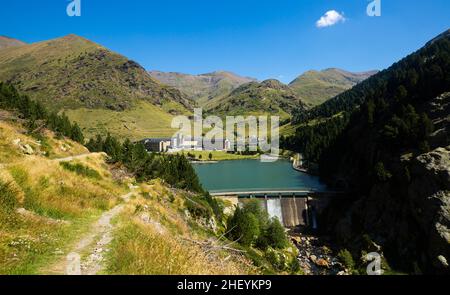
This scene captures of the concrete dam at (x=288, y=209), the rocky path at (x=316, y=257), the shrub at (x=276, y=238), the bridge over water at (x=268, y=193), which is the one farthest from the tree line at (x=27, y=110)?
the rocky path at (x=316, y=257)

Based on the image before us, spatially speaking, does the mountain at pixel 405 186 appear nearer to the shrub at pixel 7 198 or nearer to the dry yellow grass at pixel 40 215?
the dry yellow grass at pixel 40 215

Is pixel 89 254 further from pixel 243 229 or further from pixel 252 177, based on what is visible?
pixel 252 177

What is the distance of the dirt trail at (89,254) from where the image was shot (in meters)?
8.31

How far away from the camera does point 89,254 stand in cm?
980

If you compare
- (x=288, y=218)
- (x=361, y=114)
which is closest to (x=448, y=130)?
(x=288, y=218)

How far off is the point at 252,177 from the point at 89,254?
392 ft

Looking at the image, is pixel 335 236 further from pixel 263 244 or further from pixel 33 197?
pixel 33 197

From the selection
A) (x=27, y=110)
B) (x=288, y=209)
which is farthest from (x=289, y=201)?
(x=27, y=110)

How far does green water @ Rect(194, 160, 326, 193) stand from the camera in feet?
353

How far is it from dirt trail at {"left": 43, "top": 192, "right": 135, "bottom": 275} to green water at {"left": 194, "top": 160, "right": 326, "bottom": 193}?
76.8 m

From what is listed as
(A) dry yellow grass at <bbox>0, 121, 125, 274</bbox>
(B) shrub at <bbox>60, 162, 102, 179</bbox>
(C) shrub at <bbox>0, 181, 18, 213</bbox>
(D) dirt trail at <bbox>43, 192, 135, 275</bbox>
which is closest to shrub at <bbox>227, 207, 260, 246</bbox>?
(B) shrub at <bbox>60, 162, 102, 179</bbox>

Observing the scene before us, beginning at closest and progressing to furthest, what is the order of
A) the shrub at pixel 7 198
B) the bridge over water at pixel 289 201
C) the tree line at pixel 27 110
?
the shrub at pixel 7 198
the tree line at pixel 27 110
the bridge over water at pixel 289 201

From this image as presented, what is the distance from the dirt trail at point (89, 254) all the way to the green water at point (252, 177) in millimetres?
76779

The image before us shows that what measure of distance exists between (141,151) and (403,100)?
8213 cm
